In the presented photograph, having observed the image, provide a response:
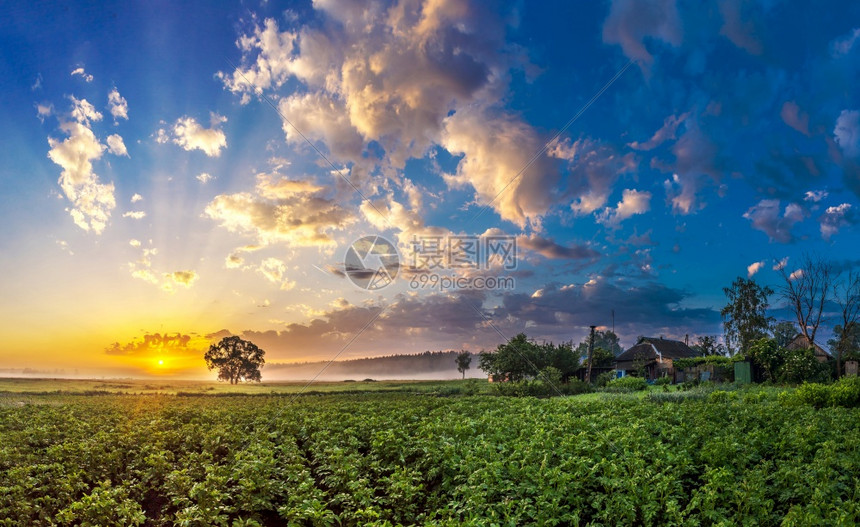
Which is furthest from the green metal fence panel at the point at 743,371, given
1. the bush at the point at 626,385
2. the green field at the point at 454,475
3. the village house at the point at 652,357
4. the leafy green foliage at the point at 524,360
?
the green field at the point at 454,475

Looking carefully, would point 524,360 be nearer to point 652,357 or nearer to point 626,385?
point 626,385

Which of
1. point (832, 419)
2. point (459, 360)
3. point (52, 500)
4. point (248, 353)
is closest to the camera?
point (52, 500)

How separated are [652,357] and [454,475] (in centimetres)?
5833

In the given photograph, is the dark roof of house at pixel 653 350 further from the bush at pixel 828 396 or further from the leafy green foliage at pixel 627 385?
the bush at pixel 828 396

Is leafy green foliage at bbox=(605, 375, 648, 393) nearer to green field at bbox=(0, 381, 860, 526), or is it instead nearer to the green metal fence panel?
→ the green metal fence panel

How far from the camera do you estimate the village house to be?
57.9m

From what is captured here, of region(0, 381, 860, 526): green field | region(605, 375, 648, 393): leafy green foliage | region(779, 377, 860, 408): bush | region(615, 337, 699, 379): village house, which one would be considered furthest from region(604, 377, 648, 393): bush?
region(0, 381, 860, 526): green field

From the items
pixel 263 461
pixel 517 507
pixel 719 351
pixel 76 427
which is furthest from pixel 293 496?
pixel 719 351

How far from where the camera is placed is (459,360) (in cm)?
7475

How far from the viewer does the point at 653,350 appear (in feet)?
203

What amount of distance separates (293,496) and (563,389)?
119 feet

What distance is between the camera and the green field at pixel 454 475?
8047 millimetres

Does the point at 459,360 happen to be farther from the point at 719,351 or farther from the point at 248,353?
the point at 719,351

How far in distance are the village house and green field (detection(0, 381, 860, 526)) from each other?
4463cm
